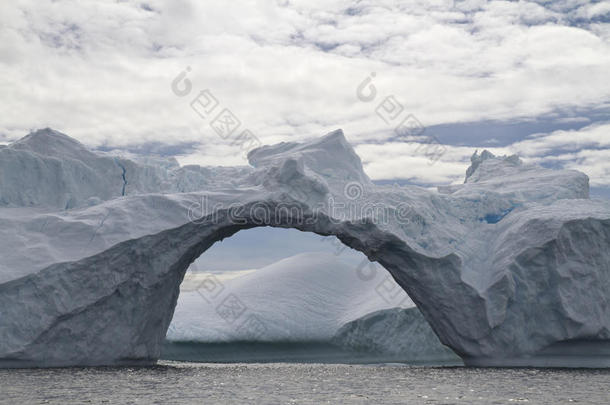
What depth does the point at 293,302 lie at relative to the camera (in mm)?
26859

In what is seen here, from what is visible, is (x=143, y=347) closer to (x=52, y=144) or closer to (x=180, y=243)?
(x=180, y=243)

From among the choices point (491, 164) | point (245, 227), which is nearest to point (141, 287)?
point (245, 227)

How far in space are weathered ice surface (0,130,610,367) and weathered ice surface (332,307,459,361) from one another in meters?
6.90

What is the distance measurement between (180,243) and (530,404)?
30.0 feet

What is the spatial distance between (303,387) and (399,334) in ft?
44.4

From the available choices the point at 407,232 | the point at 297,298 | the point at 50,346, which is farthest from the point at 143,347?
the point at 297,298

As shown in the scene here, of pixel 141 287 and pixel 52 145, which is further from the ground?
pixel 52 145

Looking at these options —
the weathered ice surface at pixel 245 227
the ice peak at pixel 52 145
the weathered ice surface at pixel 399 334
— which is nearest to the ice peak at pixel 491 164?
the weathered ice surface at pixel 245 227

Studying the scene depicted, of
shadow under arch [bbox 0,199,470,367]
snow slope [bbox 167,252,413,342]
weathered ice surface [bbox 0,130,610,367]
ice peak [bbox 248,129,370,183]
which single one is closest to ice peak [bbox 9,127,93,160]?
weathered ice surface [bbox 0,130,610,367]

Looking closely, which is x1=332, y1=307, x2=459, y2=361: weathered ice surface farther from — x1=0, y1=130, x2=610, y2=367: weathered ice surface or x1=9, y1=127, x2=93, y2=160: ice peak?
x1=9, y1=127, x2=93, y2=160: ice peak

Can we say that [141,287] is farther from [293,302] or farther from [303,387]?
[293,302]

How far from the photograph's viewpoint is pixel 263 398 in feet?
31.1

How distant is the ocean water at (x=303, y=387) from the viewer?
9242 millimetres

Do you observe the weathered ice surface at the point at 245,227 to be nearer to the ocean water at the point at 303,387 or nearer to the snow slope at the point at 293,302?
the ocean water at the point at 303,387
